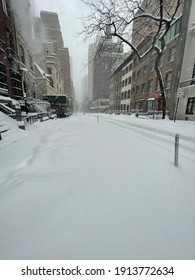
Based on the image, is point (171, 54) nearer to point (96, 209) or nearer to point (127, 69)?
point (127, 69)

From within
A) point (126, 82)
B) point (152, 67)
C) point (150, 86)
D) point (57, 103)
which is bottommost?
point (57, 103)

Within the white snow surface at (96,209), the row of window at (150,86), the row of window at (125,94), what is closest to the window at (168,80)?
the row of window at (150,86)

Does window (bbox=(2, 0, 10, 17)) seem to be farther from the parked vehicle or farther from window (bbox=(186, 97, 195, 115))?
window (bbox=(186, 97, 195, 115))

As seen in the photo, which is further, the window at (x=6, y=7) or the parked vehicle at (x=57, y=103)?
the parked vehicle at (x=57, y=103)

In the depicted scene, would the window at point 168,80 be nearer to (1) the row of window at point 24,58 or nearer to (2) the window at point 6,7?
(1) the row of window at point 24,58

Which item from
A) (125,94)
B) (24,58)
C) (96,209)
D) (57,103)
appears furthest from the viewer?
(125,94)

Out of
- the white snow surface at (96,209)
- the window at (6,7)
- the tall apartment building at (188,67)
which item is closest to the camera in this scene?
the white snow surface at (96,209)

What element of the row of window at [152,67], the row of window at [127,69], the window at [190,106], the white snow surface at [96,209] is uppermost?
the row of window at [127,69]

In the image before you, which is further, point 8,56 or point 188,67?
point 188,67

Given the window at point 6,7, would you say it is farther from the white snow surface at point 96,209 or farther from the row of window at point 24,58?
the white snow surface at point 96,209

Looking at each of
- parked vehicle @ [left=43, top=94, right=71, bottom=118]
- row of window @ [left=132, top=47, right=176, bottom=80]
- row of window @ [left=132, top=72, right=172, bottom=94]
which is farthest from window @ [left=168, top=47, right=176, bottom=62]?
parked vehicle @ [left=43, top=94, right=71, bottom=118]

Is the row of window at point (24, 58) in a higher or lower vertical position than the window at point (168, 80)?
higher

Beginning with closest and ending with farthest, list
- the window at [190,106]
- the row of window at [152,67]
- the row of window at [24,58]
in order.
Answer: the window at [190,106] → the row of window at [24,58] → the row of window at [152,67]

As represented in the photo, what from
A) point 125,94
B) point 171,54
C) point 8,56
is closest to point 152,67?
point 171,54
